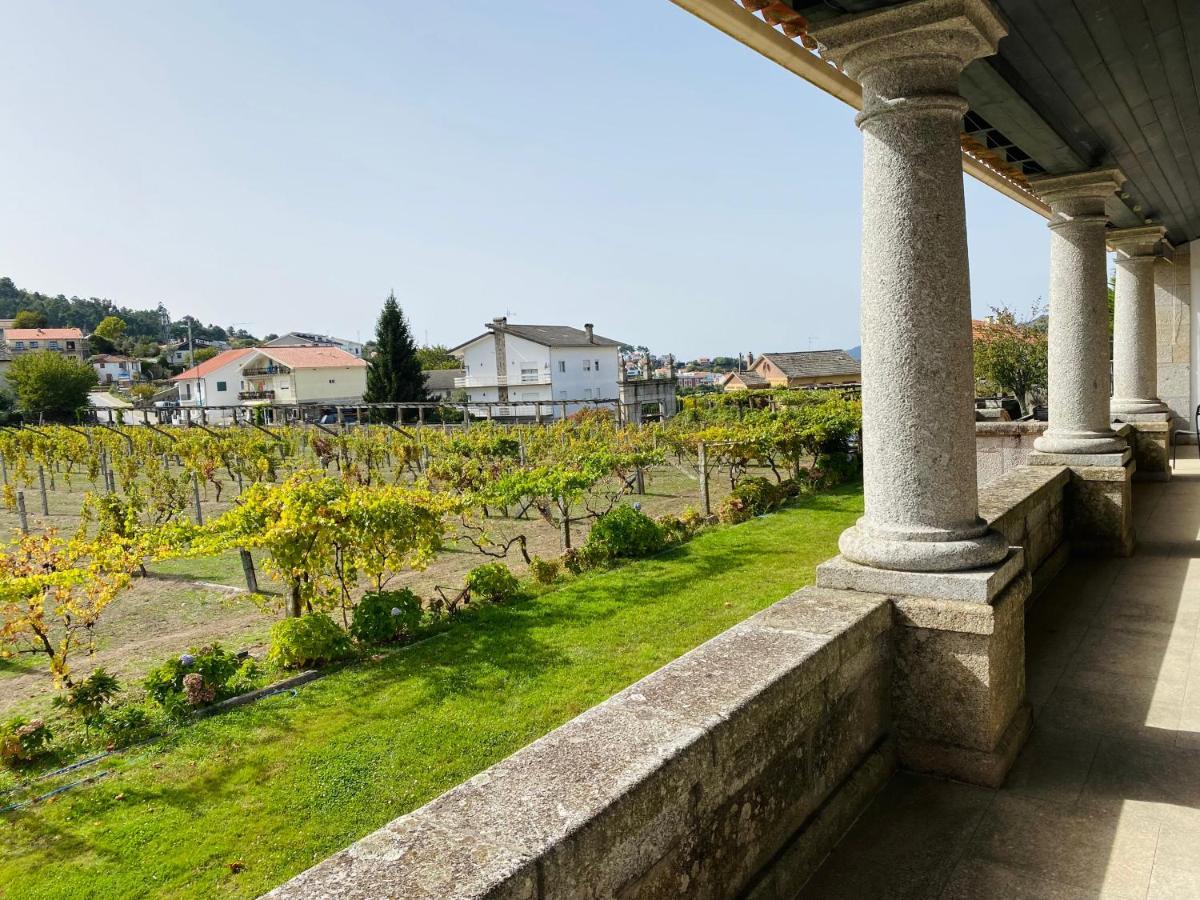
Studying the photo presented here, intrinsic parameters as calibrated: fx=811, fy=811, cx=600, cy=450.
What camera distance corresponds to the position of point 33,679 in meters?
6.77

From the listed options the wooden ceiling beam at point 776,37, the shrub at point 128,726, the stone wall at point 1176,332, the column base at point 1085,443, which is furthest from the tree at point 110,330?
the wooden ceiling beam at point 776,37

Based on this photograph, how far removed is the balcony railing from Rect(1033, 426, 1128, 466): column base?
152ft

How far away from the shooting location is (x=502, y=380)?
52.6m

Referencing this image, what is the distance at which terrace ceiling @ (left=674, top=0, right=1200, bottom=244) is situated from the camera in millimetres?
3340

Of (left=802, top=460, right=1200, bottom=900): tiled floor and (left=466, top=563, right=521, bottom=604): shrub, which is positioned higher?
(left=802, top=460, right=1200, bottom=900): tiled floor

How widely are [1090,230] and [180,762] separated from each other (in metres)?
7.00

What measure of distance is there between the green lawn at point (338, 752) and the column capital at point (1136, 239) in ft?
17.0

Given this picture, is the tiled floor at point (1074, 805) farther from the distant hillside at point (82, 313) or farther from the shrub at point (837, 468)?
the distant hillside at point (82, 313)

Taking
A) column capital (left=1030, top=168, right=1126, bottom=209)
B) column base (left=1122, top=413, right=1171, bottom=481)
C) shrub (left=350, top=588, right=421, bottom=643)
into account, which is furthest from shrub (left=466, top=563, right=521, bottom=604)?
column base (left=1122, top=413, right=1171, bottom=481)

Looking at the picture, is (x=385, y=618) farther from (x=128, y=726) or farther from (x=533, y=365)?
(x=533, y=365)

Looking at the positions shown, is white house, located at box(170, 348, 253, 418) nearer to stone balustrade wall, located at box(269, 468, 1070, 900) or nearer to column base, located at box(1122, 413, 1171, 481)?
column base, located at box(1122, 413, 1171, 481)

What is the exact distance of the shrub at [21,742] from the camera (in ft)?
16.3

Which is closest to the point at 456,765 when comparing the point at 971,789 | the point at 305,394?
the point at 971,789

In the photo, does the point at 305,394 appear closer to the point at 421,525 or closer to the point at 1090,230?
the point at 421,525
